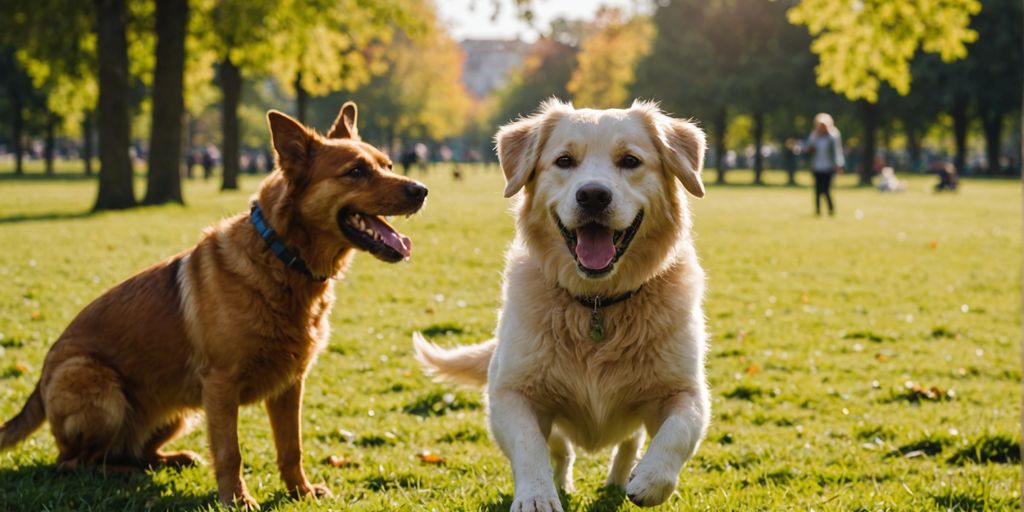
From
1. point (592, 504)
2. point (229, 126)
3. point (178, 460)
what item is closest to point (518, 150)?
point (592, 504)

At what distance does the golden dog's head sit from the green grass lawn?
4.01ft

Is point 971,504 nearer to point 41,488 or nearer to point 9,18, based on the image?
point 41,488

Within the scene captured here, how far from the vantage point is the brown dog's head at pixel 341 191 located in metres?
4.71

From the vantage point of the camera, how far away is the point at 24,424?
15.7 ft

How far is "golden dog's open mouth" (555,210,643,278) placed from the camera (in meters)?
4.20

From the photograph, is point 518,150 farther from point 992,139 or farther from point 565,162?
point 992,139

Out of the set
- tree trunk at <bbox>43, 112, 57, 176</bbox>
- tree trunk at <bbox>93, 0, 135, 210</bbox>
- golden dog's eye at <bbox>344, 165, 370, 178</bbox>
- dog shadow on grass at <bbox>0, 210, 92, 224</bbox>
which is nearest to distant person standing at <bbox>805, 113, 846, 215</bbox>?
tree trunk at <bbox>93, 0, 135, 210</bbox>

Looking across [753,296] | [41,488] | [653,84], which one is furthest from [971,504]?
[653,84]

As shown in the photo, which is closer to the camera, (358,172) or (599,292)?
(599,292)

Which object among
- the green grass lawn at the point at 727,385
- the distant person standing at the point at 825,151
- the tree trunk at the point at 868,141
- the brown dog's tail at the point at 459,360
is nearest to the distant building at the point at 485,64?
the tree trunk at the point at 868,141

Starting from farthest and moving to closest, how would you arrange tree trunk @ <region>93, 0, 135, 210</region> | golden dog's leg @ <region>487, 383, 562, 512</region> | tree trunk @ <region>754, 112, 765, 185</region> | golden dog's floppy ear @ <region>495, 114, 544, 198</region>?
tree trunk @ <region>754, 112, 765, 185</region>, tree trunk @ <region>93, 0, 135, 210</region>, golden dog's floppy ear @ <region>495, 114, 544, 198</region>, golden dog's leg @ <region>487, 383, 562, 512</region>

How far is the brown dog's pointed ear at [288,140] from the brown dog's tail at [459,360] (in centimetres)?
125

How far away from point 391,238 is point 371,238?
0.11 metres

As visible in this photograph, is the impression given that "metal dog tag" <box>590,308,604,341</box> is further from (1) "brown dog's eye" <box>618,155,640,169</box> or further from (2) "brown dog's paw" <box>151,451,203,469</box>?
(2) "brown dog's paw" <box>151,451,203,469</box>
